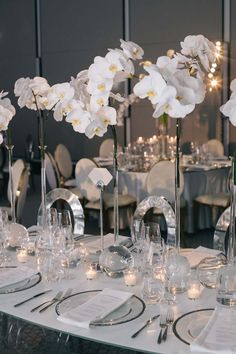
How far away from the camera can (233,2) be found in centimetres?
716

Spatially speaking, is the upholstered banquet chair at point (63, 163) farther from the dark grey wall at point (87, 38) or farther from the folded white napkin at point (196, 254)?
the folded white napkin at point (196, 254)

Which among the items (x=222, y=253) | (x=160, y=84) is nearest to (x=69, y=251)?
(x=222, y=253)

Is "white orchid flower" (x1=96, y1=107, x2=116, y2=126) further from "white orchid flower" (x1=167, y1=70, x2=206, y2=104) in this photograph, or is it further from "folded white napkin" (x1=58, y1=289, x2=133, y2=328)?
"folded white napkin" (x1=58, y1=289, x2=133, y2=328)

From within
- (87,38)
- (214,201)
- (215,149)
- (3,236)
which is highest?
(87,38)

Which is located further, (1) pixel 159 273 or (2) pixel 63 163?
(2) pixel 63 163

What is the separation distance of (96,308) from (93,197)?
3.42 meters

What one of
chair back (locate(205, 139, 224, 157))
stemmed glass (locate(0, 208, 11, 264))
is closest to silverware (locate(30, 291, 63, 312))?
stemmed glass (locate(0, 208, 11, 264))

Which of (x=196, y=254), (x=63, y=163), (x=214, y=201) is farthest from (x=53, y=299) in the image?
(x=63, y=163)

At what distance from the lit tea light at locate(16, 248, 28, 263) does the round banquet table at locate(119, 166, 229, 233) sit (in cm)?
299

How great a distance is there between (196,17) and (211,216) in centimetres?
340

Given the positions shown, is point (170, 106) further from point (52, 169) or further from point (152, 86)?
point (52, 169)

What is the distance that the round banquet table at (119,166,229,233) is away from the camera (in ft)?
17.4

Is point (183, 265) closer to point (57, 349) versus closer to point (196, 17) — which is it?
point (57, 349)

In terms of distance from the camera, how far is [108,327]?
1491 mm
